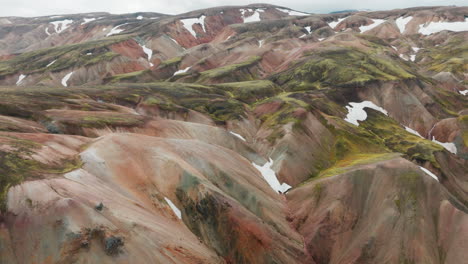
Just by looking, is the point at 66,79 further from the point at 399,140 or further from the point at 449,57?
the point at 449,57

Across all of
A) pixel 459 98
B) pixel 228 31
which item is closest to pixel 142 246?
pixel 459 98

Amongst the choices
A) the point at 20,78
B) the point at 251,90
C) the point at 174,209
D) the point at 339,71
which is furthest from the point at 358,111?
the point at 20,78

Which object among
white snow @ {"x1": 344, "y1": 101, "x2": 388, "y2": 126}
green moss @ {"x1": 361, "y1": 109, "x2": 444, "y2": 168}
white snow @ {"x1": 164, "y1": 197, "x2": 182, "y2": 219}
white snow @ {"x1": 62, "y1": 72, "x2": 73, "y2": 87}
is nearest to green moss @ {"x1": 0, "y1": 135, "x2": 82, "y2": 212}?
white snow @ {"x1": 164, "y1": 197, "x2": 182, "y2": 219}

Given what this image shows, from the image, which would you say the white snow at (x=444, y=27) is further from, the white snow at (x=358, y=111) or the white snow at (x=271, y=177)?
the white snow at (x=271, y=177)

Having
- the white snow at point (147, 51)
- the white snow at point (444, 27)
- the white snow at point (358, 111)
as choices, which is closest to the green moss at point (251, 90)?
the white snow at point (358, 111)

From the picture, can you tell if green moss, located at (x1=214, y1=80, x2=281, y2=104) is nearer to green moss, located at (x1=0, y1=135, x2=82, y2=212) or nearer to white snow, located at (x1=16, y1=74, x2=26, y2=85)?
green moss, located at (x1=0, y1=135, x2=82, y2=212)
